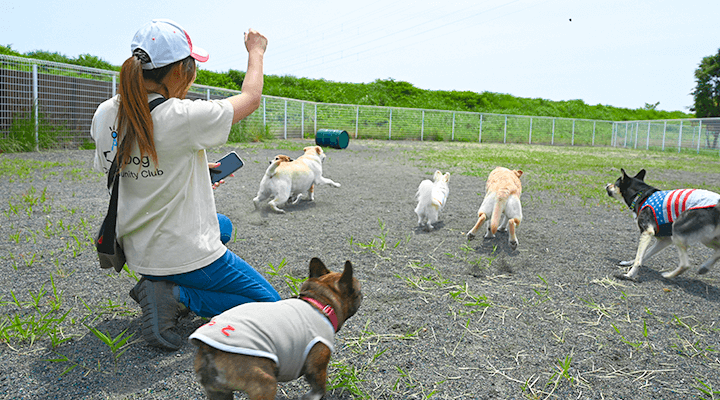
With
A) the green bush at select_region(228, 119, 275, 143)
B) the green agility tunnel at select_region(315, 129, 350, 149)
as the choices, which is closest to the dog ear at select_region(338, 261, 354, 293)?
the green agility tunnel at select_region(315, 129, 350, 149)

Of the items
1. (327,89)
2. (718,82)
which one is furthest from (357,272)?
(718,82)

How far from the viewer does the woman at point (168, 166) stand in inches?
77.9

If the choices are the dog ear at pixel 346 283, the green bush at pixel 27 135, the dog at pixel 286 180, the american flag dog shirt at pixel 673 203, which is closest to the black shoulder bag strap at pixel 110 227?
the dog ear at pixel 346 283

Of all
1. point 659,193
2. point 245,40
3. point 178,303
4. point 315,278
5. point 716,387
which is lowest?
point 716,387

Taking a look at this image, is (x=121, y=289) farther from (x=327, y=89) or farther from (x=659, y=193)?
(x=327, y=89)

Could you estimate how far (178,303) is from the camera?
7.66ft

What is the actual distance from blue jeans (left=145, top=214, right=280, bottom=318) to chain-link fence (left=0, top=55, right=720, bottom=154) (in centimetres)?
1065

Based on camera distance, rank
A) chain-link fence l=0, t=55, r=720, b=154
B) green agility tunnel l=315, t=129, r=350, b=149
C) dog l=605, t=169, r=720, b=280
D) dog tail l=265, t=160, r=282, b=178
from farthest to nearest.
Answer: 1. green agility tunnel l=315, t=129, r=350, b=149
2. chain-link fence l=0, t=55, r=720, b=154
3. dog tail l=265, t=160, r=282, b=178
4. dog l=605, t=169, r=720, b=280

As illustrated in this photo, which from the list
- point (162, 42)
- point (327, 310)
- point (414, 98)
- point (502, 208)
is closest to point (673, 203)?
point (502, 208)

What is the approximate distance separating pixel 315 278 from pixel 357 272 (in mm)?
1661

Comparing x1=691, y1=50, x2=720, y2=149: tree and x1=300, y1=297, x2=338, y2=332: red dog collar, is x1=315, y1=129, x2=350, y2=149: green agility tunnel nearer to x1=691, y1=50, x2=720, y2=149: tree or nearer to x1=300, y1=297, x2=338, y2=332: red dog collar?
x1=300, y1=297, x2=338, y2=332: red dog collar

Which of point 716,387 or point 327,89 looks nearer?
point 716,387

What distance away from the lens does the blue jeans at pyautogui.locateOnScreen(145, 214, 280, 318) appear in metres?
2.25

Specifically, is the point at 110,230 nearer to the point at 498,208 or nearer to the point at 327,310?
the point at 327,310
